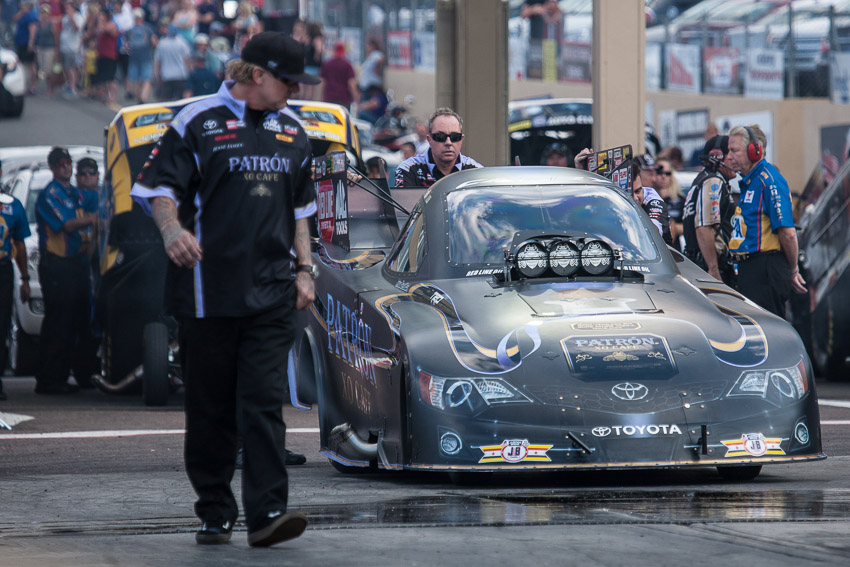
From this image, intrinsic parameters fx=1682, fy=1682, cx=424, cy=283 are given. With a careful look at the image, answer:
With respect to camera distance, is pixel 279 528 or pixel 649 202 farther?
pixel 649 202

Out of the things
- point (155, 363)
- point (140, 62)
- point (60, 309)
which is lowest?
point (155, 363)

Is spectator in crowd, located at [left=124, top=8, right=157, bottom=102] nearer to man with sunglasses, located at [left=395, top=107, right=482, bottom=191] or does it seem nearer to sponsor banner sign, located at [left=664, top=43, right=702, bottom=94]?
sponsor banner sign, located at [left=664, top=43, right=702, bottom=94]

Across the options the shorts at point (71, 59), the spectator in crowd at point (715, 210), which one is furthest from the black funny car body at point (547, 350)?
the shorts at point (71, 59)

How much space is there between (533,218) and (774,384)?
1.63 meters

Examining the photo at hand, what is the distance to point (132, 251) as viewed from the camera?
547 inches

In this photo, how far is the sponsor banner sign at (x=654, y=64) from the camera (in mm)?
27281

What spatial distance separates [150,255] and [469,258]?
5.89 m

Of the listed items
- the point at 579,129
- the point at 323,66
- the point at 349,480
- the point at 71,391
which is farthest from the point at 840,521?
the point at 323,66

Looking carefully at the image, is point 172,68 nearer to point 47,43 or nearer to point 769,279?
point 47,43

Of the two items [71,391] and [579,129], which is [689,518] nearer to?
[71,391]

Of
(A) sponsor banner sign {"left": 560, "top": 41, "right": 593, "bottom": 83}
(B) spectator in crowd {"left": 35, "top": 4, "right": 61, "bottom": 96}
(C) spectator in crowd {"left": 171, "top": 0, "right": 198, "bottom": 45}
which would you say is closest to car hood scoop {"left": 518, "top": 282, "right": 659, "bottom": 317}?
(A) sponsor banner sign {"left": 560, "top": 41, "right": 593, "bottom": 83}

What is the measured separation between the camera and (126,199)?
13758 millimetres

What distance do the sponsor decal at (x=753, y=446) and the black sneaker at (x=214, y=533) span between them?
254 cm

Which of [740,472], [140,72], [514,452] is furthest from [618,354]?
[140,72]
